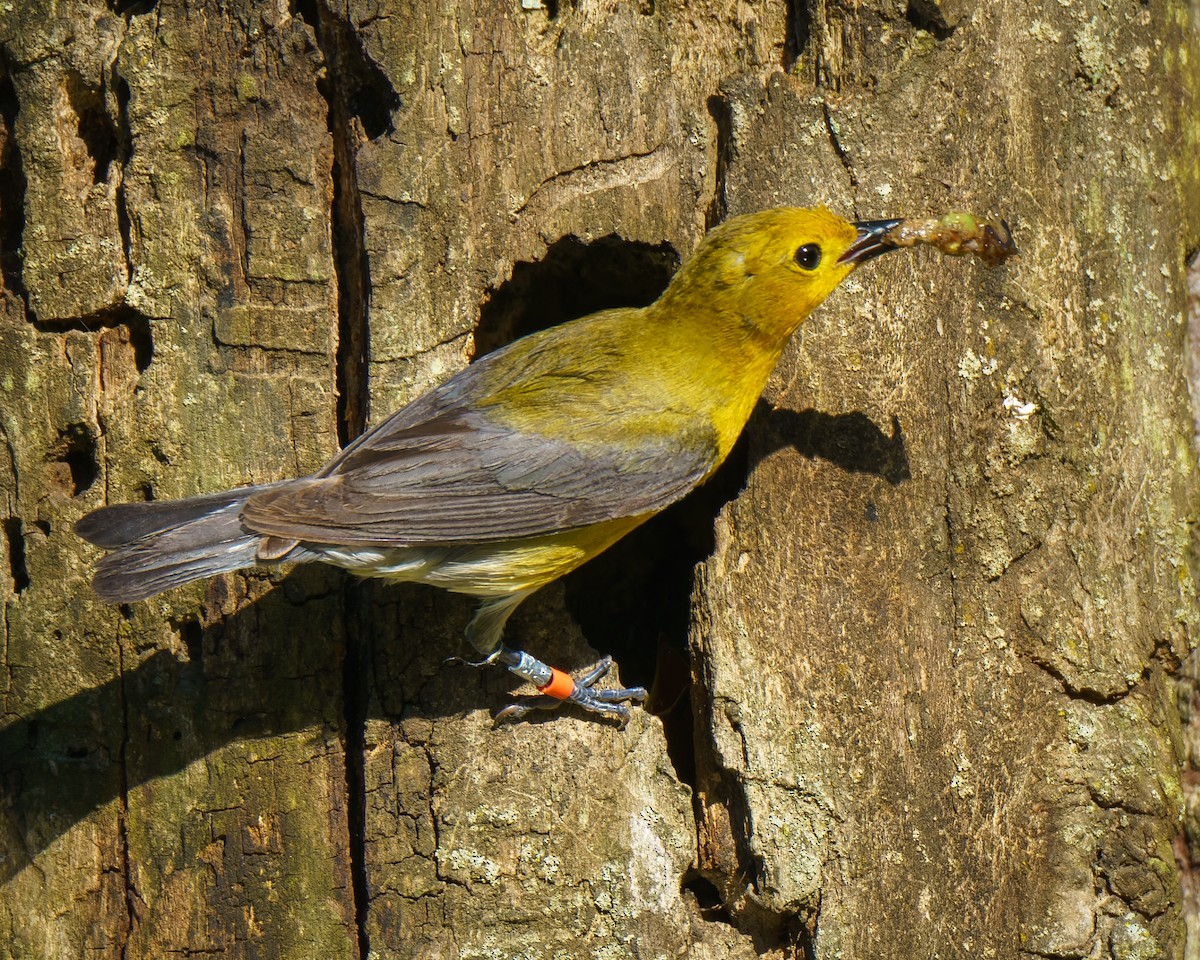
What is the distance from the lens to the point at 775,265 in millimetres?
4012

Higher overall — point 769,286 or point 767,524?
point 769,286

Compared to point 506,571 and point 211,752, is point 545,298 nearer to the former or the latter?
point 506,571

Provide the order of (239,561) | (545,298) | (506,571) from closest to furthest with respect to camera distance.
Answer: (239,561)
(506,571)
(545,298)

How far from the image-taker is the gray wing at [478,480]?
3.94 meters

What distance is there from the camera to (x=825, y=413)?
13.6 feet

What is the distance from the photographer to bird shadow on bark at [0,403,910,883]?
3980 millimetres

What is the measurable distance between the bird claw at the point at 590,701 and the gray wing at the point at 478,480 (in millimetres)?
539

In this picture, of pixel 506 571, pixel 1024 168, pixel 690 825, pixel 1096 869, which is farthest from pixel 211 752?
pixel 1024 168

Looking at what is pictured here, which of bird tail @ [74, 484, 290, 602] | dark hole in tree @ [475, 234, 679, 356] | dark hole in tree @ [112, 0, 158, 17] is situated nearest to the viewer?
bird tail @ [74, 484, 290, 602]

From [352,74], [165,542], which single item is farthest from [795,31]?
[165,542]

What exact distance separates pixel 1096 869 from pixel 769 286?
2.14 meters

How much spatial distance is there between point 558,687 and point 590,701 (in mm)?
119

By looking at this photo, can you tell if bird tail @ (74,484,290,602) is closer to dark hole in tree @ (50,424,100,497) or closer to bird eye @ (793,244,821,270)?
dark hole in tree @ (50,424,100,497)

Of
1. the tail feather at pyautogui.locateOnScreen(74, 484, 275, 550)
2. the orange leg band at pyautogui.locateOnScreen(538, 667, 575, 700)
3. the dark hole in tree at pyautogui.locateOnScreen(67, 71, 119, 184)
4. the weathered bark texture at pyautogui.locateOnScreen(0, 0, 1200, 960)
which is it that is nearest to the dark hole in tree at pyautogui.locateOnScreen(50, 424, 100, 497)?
the weathered bark texture at pyautogui.locateOnScreen(0, 0, 1200, 960)
